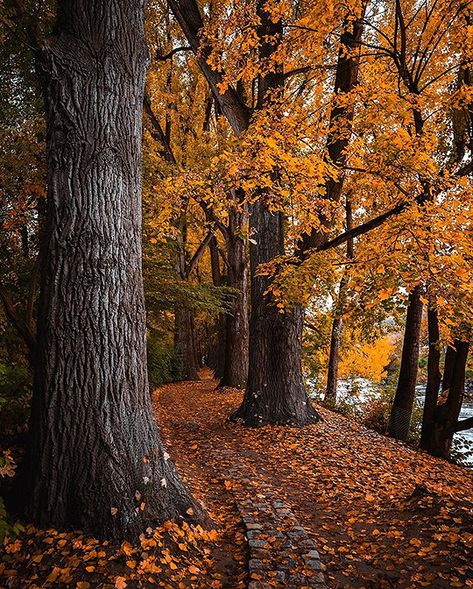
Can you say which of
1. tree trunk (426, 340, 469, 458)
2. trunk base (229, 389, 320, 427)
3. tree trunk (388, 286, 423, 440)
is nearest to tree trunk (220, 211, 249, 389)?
tree trunk (388, 286, 423, 440)

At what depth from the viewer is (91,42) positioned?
348cm

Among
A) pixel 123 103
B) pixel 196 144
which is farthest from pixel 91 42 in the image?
pixel 196 144

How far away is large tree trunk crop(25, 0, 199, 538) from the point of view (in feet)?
10.5

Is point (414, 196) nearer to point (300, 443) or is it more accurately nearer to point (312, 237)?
point (312, 237)

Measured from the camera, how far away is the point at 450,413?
8.42 meters

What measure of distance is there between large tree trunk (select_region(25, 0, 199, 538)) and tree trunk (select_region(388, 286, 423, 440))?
712cm

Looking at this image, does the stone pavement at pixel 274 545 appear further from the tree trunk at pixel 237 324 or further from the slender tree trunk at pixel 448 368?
the tree trunk at pixel 237 324

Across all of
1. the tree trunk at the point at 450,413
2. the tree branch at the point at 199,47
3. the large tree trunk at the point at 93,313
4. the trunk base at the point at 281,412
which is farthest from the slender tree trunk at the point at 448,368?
the large tree trunk at the point at 93,313

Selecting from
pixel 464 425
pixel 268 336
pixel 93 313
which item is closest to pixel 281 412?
pixel 268 336

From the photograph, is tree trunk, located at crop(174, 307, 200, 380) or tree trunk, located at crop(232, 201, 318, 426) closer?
tree trunk, located at crop(232, 201, 318, 426)

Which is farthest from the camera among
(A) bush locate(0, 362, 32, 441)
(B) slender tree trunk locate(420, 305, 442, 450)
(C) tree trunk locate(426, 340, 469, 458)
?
(B) slender tree trunk locate(420, 305, 442, 450)

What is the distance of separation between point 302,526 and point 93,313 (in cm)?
293

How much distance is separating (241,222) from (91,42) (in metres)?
10.2

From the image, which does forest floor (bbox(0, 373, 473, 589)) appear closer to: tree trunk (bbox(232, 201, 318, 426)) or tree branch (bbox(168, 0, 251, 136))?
tree trunk (bbox(232, 201, 318, 426))
